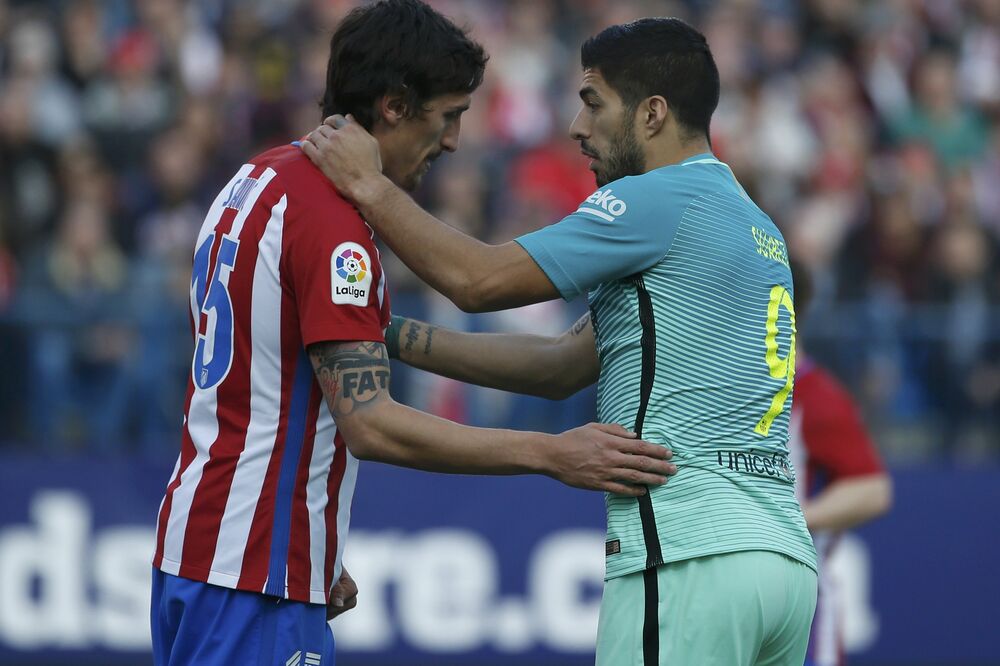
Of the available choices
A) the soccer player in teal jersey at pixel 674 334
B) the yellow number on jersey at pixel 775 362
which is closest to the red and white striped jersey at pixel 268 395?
the soccer player in teal jersey at pixel 674 334

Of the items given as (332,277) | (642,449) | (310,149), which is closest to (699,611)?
(642,449)

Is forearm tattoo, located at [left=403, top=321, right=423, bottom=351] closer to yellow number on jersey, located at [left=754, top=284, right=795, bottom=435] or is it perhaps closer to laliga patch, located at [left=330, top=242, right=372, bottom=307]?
laliga patch, located at [left=330, top=242, right=372, bottom=307]

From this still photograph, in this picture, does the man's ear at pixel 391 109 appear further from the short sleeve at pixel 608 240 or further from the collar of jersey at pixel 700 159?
the collar of jersey at pixel 700 159

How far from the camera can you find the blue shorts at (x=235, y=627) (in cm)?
395

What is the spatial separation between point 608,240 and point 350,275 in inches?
29.0

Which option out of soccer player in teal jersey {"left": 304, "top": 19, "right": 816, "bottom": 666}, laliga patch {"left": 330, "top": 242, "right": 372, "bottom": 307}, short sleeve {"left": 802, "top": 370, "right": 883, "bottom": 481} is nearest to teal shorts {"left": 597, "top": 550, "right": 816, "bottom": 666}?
soccer player in teal jersey {"left": 304, "top": 19, "right": 816, "bottom": 666}

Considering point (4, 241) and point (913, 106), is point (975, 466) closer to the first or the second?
point (913, 106)

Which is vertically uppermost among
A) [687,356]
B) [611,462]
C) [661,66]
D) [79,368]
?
[79,368]

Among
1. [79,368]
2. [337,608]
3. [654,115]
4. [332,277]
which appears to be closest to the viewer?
[332,277]

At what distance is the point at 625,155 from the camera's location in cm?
434

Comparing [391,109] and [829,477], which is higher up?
[391,109]

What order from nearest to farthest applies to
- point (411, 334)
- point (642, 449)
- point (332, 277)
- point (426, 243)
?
1. point (332, 277)
2. point (642, 449)
3. point (426, 243)
4. point (411, 334)

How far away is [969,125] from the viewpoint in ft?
43.3

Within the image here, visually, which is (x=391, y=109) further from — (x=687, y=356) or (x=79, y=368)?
(x=79, y=368)
